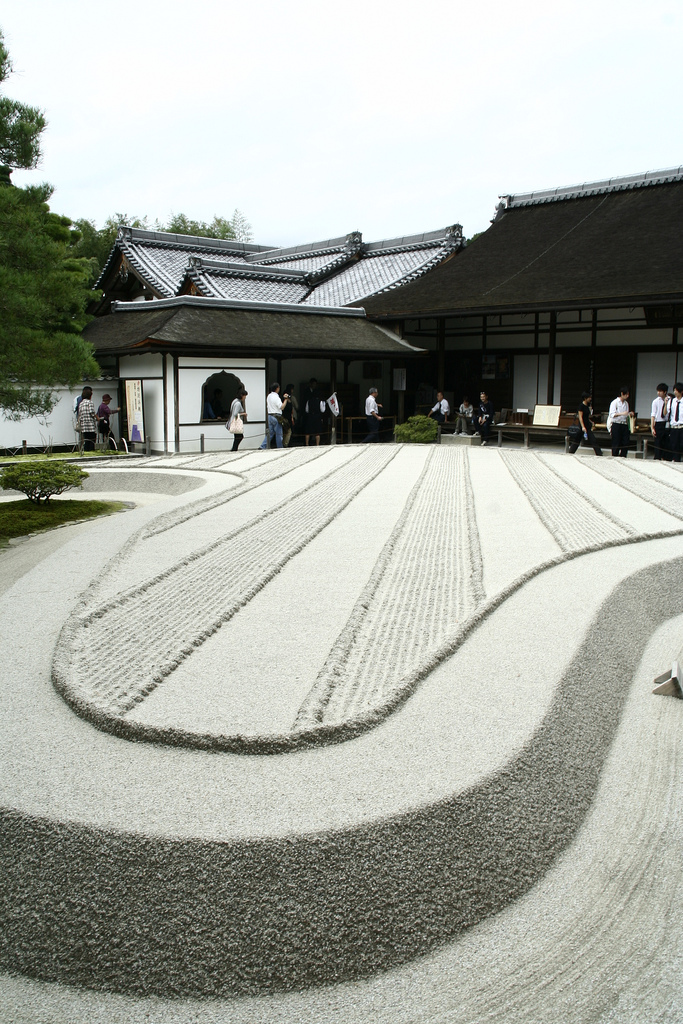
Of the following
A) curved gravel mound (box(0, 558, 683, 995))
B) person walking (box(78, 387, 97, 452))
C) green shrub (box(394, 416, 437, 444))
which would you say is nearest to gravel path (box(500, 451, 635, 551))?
curved gravel mound (box(0, 558, 683, 995))

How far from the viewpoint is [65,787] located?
2982 mm

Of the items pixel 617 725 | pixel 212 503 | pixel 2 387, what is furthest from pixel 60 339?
pixel 617 725

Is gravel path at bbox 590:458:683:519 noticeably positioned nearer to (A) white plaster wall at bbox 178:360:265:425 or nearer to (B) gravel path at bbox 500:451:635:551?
(B) gravel path at bbox 500:451:635:551

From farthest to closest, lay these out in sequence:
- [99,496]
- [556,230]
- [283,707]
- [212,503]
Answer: [556,230] → [99,496] → [212,503] → [283,707]

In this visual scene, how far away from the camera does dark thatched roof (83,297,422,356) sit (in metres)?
15.7

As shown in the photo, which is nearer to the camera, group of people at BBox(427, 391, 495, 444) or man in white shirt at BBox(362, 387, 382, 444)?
group of people at BBox(427, 391, 495, 444)

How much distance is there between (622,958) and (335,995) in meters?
0.98

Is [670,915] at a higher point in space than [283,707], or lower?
lower

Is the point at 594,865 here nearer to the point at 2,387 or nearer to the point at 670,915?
the point at 670,915

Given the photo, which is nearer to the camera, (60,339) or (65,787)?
(65,787)

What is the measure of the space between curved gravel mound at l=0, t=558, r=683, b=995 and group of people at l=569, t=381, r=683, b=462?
35.4 ft

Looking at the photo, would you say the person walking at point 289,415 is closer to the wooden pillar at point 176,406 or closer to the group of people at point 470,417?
the wooden pillar at point 176,406

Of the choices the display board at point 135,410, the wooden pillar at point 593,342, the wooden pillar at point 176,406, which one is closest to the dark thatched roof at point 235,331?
the wooden pillar at point 176,406

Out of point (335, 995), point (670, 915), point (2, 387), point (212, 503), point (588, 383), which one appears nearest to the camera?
point (335, 995)
